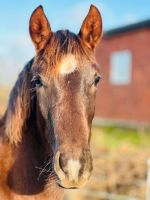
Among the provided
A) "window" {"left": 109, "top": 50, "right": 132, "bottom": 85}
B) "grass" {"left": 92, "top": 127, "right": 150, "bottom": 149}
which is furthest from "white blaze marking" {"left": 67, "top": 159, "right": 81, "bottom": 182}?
"window" {"left": 109, "top": 50, "right": 132, "bottom": 85}

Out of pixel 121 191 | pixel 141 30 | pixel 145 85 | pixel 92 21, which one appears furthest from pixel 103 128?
pixel 92 21

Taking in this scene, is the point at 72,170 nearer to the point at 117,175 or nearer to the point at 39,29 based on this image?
the point at 39,29

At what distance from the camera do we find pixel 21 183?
3020 millimetres

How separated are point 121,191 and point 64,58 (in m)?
6.44

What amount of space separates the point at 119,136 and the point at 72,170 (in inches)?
597

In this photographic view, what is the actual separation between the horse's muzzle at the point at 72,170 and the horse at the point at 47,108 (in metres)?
0.09

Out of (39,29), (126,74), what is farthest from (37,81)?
(126,74)

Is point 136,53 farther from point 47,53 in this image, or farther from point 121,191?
point 47,53

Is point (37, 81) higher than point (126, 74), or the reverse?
point (126, 74)

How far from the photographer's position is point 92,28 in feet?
10.7

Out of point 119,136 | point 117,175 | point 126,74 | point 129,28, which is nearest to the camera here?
point 117,175

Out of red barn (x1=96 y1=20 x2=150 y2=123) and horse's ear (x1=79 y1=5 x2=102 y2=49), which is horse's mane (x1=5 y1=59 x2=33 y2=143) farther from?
red barn (x1=96 y1=20 x2=150 y2=123)

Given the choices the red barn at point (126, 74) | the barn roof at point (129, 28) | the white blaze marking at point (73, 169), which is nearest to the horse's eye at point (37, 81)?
the white blaze marking at point (73, 169)

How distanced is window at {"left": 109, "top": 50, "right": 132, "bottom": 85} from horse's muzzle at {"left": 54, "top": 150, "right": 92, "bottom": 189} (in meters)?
18.8
